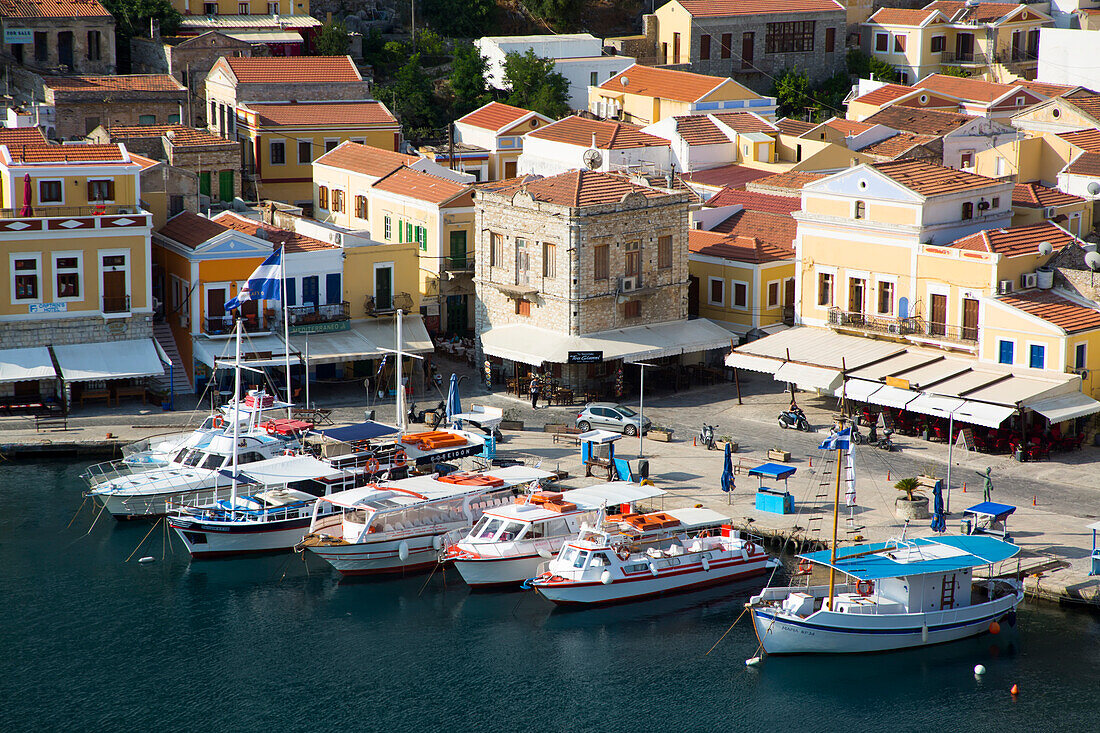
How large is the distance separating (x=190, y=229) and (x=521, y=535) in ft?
87.0

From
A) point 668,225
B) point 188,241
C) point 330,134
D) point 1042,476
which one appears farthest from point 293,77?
point 1042,476

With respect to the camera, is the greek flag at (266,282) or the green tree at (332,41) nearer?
the greek flag at (266,282)

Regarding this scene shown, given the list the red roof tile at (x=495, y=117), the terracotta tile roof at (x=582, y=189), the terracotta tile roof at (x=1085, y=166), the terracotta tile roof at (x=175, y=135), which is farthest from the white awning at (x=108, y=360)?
the terracotta tile roof at (x=1085, y=166)

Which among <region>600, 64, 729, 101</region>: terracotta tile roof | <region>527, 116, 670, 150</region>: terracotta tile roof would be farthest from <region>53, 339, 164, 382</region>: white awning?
<region>600, 64, 729, 101</region>: terracotta tile roof

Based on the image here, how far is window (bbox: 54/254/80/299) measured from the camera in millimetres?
66375

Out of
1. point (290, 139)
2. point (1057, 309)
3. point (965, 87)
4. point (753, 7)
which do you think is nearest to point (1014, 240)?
point (1057, 309)

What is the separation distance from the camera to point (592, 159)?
79.4 m

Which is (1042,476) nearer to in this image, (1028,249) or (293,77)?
(1028,249)

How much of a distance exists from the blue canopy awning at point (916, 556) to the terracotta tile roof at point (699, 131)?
43.4 m

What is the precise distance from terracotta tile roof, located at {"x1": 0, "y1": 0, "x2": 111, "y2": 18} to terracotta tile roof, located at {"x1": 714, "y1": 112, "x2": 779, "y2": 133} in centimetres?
3954

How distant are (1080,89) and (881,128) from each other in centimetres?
1472

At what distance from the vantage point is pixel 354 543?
171 ft

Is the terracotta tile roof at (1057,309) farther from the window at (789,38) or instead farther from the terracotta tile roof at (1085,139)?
the window at (789,38)

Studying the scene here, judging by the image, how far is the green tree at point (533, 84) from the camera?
344ft
